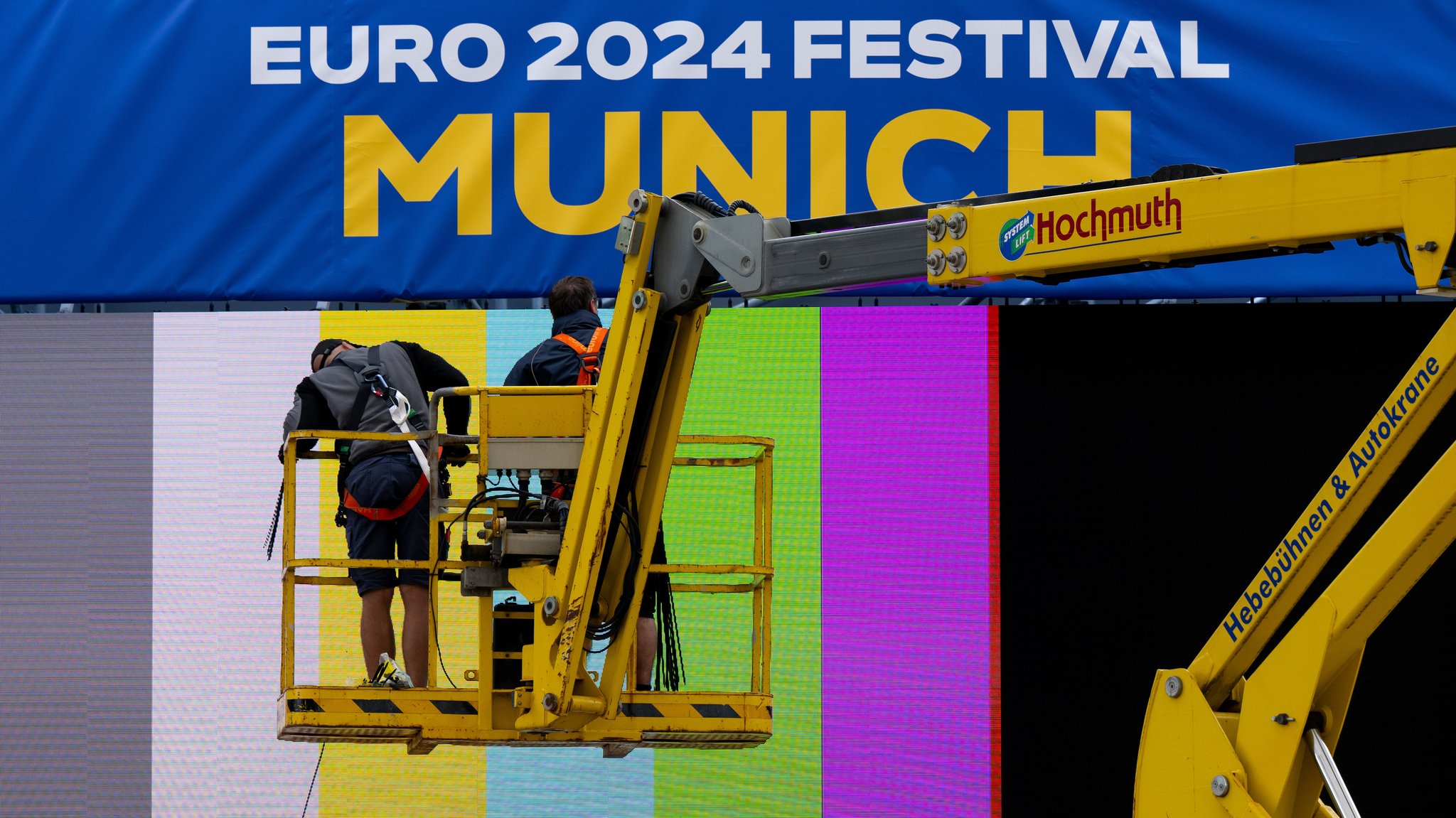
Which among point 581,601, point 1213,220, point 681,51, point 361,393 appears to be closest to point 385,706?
point 581,601

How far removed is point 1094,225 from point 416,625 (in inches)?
177

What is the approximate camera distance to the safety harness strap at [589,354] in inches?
337

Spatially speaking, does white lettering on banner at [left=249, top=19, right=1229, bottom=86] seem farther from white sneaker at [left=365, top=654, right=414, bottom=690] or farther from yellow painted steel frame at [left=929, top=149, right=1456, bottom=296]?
yellow painted steel frame at [left=929, top=149, right=1456, bottom=296]

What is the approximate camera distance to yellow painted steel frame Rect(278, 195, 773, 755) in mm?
7535

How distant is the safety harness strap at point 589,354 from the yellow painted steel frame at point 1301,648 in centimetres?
332

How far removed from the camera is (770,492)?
856 cm

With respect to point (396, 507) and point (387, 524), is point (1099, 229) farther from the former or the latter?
point (387, 524)

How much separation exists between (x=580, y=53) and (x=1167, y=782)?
6.06 m

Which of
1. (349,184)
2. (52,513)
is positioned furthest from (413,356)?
(52,513)

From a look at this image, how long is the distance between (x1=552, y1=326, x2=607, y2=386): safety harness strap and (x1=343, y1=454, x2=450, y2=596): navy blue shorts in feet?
3.47

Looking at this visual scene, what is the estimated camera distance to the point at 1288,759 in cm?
609

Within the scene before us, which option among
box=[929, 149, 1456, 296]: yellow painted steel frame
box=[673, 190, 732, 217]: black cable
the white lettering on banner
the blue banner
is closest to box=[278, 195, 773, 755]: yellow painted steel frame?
box=[673, 190, 732, 217]: black cable

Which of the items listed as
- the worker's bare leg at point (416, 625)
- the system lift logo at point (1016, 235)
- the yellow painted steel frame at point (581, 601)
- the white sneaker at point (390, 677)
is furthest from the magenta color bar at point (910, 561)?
the system lift logo at point (1016, 235)

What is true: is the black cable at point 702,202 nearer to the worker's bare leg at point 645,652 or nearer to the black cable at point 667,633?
the black cable at point 667,633
